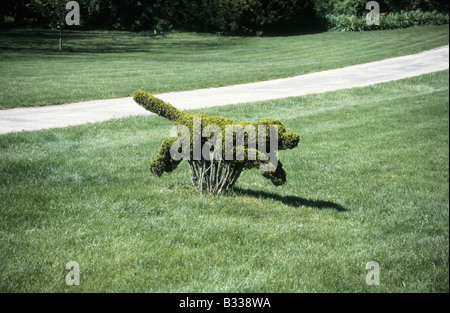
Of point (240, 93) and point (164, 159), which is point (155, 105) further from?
point (240, 93)

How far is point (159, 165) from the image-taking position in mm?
4996

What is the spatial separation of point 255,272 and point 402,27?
33222 mm

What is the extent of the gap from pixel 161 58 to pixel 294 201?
18.3 metres

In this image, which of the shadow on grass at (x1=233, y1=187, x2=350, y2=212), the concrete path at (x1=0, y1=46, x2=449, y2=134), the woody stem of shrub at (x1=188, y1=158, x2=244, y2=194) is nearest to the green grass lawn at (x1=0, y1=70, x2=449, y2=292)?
the shadow on grass at (x1=233, y1=187, x2=350, y2=212)

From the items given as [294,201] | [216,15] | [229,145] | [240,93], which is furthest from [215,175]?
[216,15]

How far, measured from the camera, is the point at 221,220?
14.9 feet

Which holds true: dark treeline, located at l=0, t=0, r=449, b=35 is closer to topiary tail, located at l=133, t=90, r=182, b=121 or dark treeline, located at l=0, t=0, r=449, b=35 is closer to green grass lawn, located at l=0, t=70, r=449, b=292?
green grass lawn, located at l=0, t=70, r=449, b=292

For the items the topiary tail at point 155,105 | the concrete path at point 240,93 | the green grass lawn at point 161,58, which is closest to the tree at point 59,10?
the green grass lawn at point 161,58

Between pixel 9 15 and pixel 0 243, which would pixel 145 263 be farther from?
pixel 9 15

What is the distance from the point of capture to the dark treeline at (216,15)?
27.0 m

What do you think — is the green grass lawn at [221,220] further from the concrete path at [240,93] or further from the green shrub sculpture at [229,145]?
the concrete path at [240,93]

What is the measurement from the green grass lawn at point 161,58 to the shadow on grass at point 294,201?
7.58 m
